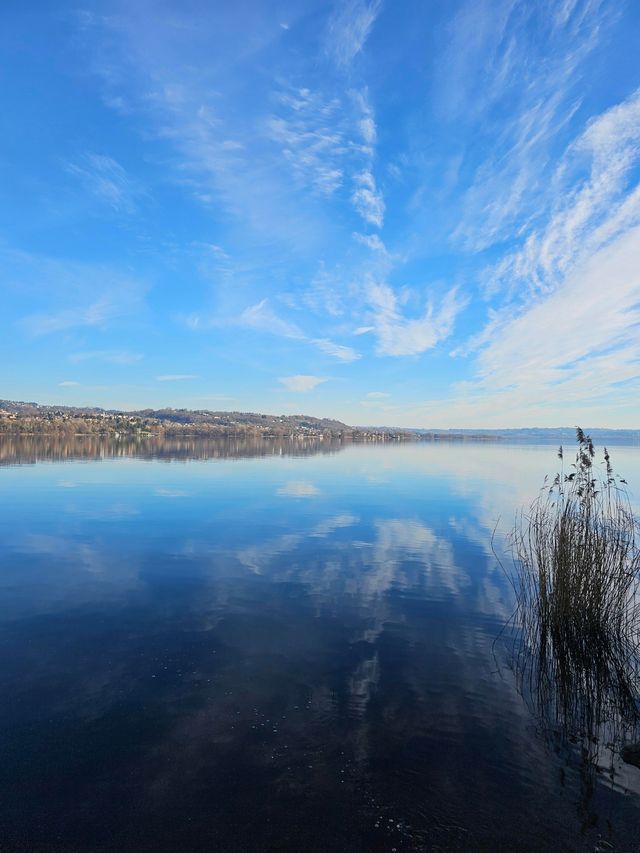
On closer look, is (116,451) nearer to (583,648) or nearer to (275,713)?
(275,713)

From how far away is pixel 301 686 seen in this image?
8836mm

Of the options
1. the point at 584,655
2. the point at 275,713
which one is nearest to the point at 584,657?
the point at 584,655

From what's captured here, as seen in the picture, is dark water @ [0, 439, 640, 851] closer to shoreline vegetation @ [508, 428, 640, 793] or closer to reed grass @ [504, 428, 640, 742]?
shoreline vegetation @ [508, 428, 640, 793]

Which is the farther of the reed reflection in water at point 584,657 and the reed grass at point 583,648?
the reed grass at point 583,648

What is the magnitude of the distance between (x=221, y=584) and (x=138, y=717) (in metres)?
7.50

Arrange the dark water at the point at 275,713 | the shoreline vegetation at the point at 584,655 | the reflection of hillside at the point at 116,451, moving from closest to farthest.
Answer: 1. the dark water at the point at 275,713
2. the shoreline vegetation at the point at 584,655
3. the reflection of hillside at the point at 116,451

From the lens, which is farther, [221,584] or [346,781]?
[221,584]

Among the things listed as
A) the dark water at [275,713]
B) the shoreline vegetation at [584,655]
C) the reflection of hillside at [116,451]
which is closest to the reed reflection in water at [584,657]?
the shoreline vegetation at [584,655]

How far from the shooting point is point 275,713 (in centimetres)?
790

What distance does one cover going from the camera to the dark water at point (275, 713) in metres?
5.60

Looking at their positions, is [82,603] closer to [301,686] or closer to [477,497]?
[301,686]

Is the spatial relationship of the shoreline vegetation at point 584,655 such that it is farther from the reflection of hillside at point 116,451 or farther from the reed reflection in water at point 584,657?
the reflection of hillside at point 116,451

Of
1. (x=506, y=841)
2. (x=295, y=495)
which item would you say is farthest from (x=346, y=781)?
(x=295, y=495)

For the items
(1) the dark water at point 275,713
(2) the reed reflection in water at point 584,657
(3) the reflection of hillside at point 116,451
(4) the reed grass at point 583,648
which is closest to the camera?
(1) the dark water at point 275,713
